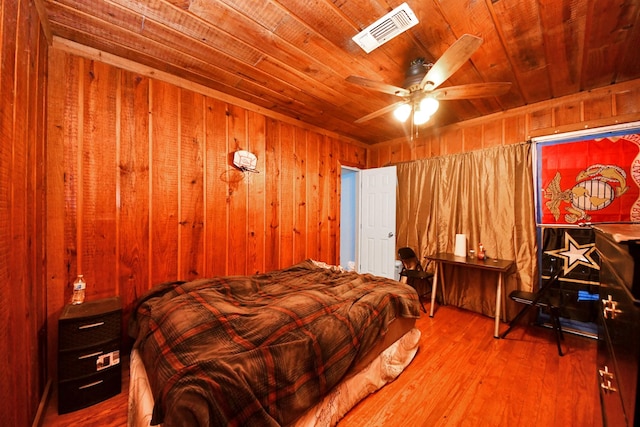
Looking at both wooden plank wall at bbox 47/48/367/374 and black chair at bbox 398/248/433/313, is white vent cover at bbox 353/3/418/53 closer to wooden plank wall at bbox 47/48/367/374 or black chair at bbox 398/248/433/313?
wooden plank wall at bbox 47/48/367/374

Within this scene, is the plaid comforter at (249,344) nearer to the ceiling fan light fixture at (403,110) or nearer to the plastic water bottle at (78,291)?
the plastic water bottle at (78,291)

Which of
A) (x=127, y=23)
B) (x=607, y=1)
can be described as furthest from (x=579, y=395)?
(x=127, y=23)

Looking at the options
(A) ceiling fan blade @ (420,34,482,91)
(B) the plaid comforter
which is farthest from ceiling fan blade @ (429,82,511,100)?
(B) the plaid comforter

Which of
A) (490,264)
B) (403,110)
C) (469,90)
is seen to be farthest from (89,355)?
(490,264)

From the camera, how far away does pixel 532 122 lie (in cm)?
291

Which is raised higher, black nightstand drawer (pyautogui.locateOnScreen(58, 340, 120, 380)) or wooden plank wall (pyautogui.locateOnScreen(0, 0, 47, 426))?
wooden plank wall (pyautogui.locateOnScreen(0, 0, 47, 426))

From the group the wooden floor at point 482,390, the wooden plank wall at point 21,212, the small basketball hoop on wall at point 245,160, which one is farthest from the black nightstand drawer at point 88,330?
the small basketball hoop on wall at point 245,160

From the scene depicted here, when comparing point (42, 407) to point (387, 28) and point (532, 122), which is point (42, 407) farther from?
point (532, 122)

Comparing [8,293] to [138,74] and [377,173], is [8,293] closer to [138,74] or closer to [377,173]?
[138,74]

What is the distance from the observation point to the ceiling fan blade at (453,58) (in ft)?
4.54

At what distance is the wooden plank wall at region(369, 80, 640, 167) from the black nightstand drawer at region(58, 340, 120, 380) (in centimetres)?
419

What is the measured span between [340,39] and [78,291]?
2.80 metres

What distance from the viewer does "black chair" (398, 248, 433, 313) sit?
10.9ft

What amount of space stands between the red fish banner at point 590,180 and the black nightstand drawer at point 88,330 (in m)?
4.29
